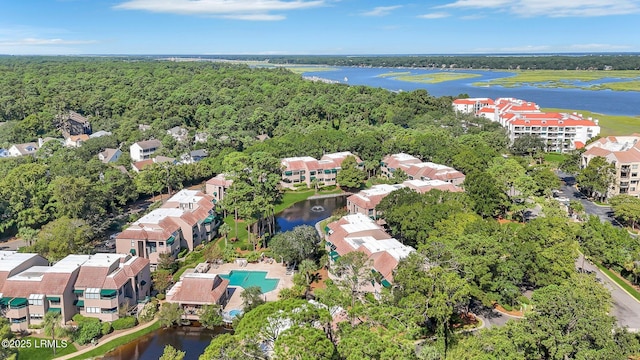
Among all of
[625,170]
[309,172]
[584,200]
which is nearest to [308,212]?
[309,172]

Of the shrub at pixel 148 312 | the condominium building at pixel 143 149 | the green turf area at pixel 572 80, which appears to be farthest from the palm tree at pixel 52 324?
the green turf area at pixel 572 80

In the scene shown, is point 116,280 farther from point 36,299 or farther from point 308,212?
point 308,212

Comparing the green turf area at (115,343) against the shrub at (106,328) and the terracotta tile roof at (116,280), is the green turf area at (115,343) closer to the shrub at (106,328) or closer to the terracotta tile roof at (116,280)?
the shrub at (106,328)

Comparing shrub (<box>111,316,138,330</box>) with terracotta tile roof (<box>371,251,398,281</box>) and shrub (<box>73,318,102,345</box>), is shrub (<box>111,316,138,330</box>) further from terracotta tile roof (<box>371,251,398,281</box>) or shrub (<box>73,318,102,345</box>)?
terracotta tile roof (<box>371,251,398,281</box>)

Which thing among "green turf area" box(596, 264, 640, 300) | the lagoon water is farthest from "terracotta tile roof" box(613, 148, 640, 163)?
the lagoon water

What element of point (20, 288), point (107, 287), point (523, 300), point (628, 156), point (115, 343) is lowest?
point (115, 343)
